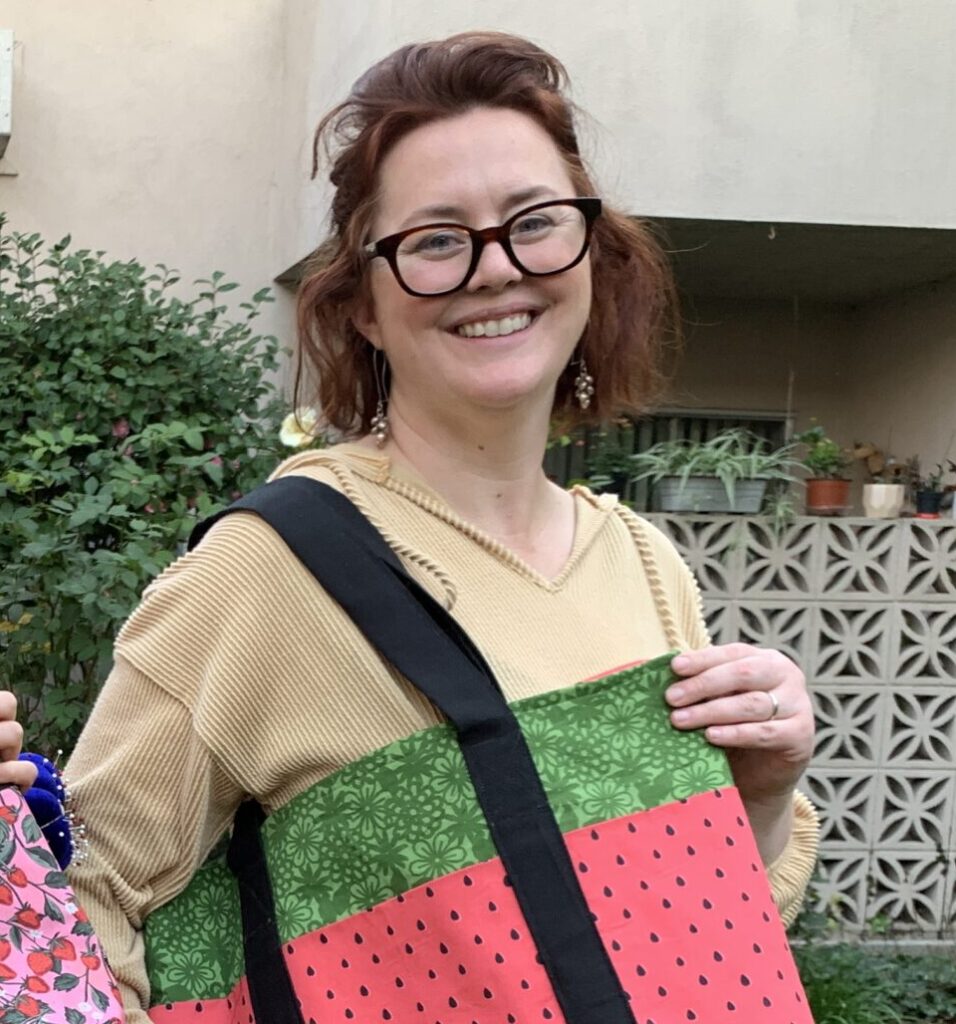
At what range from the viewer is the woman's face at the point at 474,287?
127cm

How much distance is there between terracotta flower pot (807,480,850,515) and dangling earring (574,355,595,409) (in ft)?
9.53

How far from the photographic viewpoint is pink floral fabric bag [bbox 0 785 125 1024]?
3.15 feet

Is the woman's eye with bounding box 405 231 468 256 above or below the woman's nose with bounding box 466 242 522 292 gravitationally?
above

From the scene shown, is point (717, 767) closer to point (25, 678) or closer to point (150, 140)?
point (25, 678)

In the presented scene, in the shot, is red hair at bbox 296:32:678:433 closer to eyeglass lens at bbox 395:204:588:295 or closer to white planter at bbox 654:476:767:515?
eyeglass lens at bbox 395:204:588:295

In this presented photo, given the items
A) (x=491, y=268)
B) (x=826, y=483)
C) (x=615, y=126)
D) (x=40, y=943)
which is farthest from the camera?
(x=826, y=483)

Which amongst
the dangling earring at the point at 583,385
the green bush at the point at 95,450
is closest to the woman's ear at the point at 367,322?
the dangling earring at the point at 583,385

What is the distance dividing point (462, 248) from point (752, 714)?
0.64 metres

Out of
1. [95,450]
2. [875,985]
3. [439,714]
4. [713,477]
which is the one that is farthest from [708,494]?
[439,714]

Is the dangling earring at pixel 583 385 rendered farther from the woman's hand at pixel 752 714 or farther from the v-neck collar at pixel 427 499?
the woman's hand at pixel 752 714

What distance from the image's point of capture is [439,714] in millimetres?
1140

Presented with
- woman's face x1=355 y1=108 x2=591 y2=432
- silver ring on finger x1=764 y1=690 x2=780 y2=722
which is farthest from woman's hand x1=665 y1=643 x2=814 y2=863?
woman's face x1=355 y1=108 x2=591 y2=432

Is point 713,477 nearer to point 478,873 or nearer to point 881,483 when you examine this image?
point 881,483

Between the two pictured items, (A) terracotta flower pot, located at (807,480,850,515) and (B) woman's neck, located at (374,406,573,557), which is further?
(A) terracotta flower pot, located at (807,480,850,515)
